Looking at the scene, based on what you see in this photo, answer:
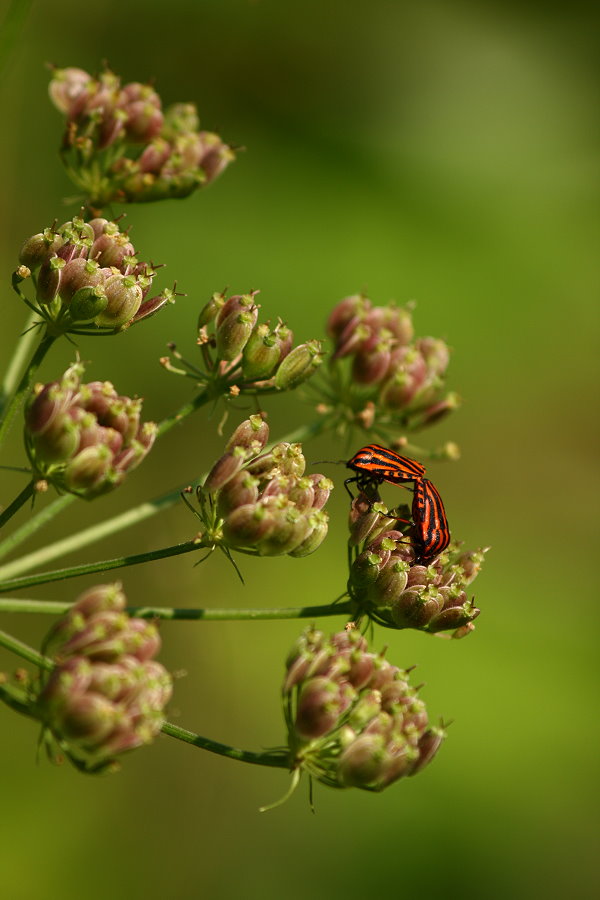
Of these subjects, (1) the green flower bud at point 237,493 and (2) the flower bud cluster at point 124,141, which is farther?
(2) the flower bud cluster at point 124,141

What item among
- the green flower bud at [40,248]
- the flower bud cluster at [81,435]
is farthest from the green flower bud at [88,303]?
the flower bud cluster at [81,435]

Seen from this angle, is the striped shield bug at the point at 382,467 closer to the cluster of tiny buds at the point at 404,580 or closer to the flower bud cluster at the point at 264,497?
the cluster of tiny buds at the point at 404,580

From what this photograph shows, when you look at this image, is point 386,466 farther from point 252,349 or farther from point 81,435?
point 81,435

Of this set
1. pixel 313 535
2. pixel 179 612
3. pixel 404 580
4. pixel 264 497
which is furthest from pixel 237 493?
pixel 404 580

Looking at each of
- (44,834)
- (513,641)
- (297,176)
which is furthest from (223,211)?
(44,834)

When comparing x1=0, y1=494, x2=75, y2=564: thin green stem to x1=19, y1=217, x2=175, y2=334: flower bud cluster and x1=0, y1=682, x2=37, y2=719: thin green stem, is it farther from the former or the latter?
x1=19, y1=217, x2=175, y2=334: flower bud cluster
